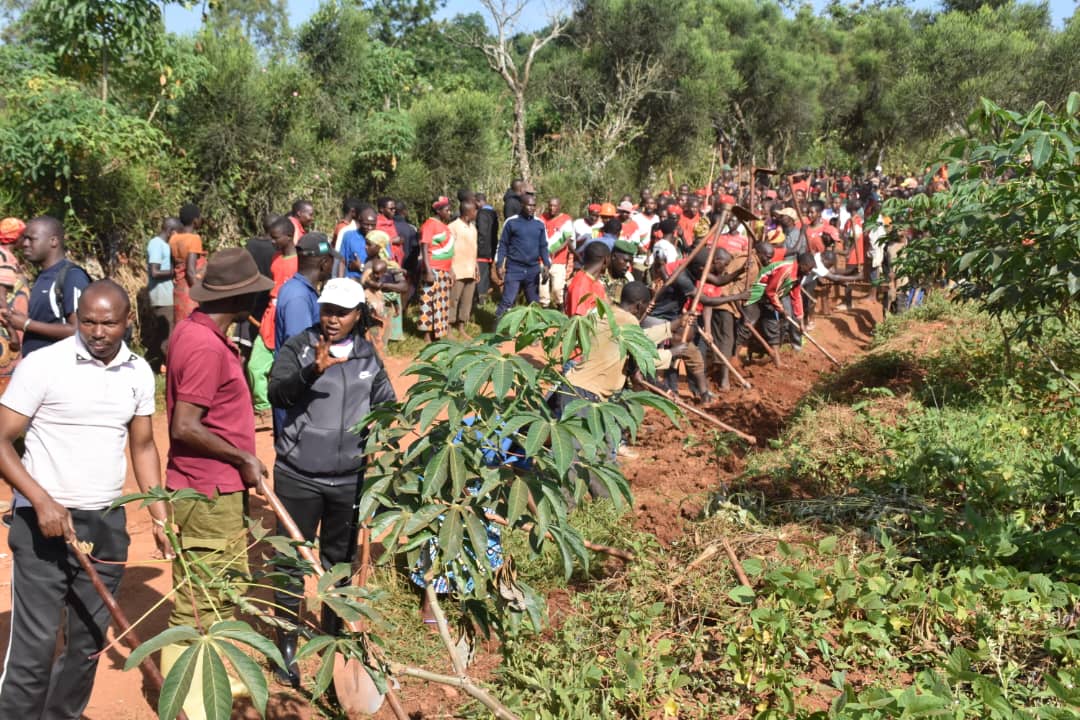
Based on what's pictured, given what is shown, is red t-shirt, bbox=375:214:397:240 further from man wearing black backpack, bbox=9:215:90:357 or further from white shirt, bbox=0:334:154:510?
white shirt, bbox=0:334:154:510

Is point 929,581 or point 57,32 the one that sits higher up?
point 57,32

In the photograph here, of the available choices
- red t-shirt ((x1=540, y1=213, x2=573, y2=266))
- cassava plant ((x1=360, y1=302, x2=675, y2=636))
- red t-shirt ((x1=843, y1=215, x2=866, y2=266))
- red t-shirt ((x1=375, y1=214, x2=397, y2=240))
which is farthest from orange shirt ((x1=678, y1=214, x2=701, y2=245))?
cassava plant ((x1=360, y1=302, x2=675, y2=636))

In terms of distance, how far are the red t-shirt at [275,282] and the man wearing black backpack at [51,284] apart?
93.1 inches

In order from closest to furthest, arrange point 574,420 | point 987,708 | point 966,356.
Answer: point 574,420, point 987,708, point 966,356

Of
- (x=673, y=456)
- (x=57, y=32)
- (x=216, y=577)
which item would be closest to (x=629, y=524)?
(x=673, y=456)

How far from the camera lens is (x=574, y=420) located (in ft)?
8.54

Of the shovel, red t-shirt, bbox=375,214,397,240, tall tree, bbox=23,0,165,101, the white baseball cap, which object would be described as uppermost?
tall tree, bbox=23,0,165,101

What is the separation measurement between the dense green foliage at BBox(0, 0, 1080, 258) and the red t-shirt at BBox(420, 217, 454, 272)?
2.58 m

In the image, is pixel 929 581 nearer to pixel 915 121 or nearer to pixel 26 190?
pixel 26 190

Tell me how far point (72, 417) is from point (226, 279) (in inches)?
29.6

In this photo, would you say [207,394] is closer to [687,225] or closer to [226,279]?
[226,279]

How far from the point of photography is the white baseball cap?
351cm

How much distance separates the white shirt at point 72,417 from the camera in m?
2.95

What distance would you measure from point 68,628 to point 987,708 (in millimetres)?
3183
